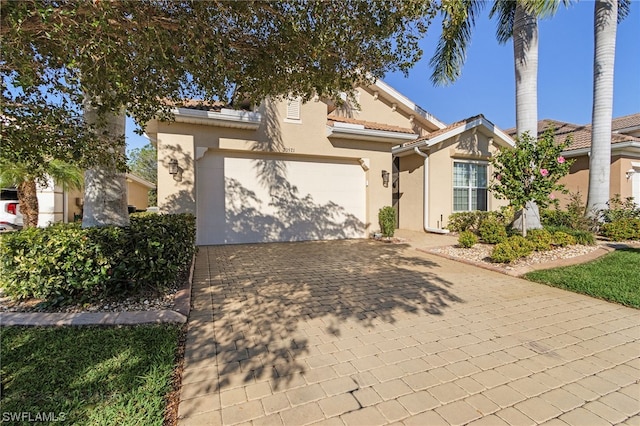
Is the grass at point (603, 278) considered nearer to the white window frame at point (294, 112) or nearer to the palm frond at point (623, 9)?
the white window frame at point (294, 112)

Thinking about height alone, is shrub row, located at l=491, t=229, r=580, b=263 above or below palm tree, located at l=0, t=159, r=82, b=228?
below

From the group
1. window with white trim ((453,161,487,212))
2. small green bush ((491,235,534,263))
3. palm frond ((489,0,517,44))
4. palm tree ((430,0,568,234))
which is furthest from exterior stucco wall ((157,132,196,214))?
palm frond ((489,0,517,44))

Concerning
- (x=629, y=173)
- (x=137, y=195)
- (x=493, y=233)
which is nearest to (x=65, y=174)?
(x=493, y=233)

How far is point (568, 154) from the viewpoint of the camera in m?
13.7

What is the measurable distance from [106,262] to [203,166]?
5.66 metres

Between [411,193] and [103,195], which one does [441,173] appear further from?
[103,195]

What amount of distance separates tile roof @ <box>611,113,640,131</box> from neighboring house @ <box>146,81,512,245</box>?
9.72 m

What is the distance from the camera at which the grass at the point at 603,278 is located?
474 centimetres

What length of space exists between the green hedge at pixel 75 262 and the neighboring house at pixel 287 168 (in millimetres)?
4606

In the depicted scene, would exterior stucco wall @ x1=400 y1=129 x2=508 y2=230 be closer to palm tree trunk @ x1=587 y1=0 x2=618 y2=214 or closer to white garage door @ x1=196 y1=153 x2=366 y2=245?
white garage door @ x1=196 y1=153 x2=366 y2=245

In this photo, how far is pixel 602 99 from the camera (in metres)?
10.1

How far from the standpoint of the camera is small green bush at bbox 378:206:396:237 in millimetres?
10633

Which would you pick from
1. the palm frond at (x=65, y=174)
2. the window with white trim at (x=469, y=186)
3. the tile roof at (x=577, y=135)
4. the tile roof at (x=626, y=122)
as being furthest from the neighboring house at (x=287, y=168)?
the tile roof at (x=626, y=122)

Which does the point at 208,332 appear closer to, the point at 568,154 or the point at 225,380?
the point at 225,380
